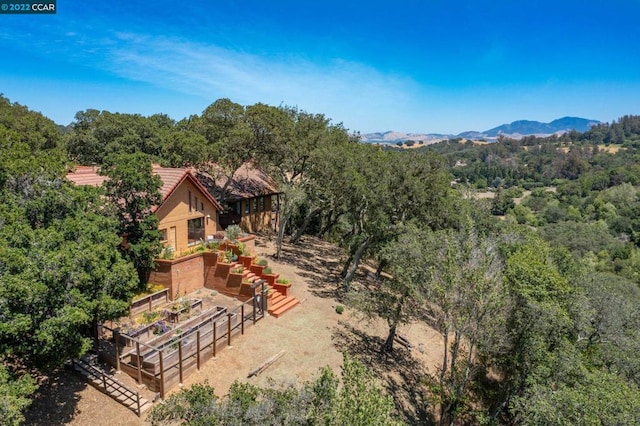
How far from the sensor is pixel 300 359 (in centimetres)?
1711

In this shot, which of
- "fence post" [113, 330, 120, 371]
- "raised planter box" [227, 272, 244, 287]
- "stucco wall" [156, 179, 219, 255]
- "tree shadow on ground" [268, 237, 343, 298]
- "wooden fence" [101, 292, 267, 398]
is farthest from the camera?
"tree shadow on ground" [268, 237, 343, 298]

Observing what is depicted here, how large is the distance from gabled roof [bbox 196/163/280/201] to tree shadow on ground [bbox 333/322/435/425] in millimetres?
18080

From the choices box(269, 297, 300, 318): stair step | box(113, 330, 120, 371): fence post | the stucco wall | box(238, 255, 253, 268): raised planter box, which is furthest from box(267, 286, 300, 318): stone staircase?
box(113, 330, 120, 371): fence post

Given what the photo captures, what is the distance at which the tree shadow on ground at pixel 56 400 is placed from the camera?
1209 centimetres

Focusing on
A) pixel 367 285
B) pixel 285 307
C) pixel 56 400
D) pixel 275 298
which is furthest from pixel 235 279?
pixel 367 285

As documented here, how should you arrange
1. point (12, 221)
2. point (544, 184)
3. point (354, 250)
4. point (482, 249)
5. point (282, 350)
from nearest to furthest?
1. point (12, 221)
2. point (482, 249)
3. point (282, 350)
4. point (354, 250)
5. point (544, 184)

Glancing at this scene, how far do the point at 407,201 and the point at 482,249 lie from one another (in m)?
8.28

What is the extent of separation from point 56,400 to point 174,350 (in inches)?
161

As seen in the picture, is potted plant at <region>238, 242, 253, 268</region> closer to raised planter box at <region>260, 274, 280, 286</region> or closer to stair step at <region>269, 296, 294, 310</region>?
raised planter box at <region>260, 274, 280, 286</region>

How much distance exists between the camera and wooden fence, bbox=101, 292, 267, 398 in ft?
46.3

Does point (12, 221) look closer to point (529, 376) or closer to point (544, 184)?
point (529, 376)

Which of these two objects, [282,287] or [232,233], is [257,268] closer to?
[282,287]

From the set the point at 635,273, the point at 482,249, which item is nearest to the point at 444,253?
the point at 482,249

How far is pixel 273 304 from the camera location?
21.2 metres
